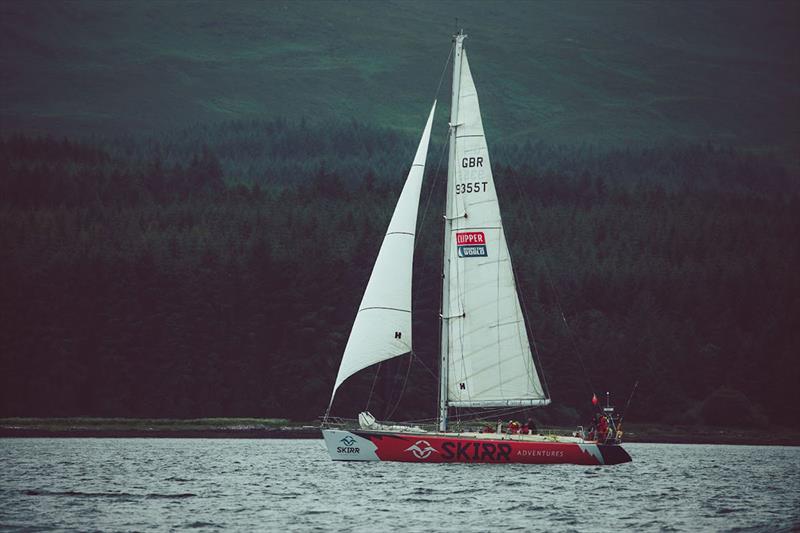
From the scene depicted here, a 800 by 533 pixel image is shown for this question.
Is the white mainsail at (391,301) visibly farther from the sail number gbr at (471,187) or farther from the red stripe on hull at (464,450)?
the red stripe on hull at (464,450)

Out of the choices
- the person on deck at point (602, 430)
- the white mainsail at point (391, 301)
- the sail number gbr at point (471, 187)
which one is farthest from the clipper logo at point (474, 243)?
the person on deck at point (602, 430)

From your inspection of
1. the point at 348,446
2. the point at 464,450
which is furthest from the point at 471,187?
the point at 348,446

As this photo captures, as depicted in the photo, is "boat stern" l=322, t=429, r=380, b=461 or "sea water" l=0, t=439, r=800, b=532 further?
"boat stern" l=322, t=429, r=380, b=461

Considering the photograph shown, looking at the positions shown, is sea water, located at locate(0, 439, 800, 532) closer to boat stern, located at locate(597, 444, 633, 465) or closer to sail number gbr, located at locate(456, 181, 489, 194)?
boat stern, located at locate(597, 444, 633, 465)

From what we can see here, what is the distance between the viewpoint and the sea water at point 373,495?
3991cm

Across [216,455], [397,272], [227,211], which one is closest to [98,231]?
[227,211]

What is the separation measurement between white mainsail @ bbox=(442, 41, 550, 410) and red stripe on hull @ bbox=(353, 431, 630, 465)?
6.94 feet

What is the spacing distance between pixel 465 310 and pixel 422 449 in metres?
6.58

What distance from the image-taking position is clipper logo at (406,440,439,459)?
55844mm

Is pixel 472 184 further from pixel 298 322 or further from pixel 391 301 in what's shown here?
pixel 298 322

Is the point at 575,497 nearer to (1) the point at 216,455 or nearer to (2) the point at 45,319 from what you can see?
(1) the point at 216,455

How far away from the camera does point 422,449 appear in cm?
5606

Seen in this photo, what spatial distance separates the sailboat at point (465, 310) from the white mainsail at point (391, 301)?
0.15 feet

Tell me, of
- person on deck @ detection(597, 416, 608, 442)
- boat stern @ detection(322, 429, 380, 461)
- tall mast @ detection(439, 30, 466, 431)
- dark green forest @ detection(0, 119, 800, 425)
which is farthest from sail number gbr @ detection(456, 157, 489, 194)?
dark green forest @ detection(0, 119, 800, 425)
